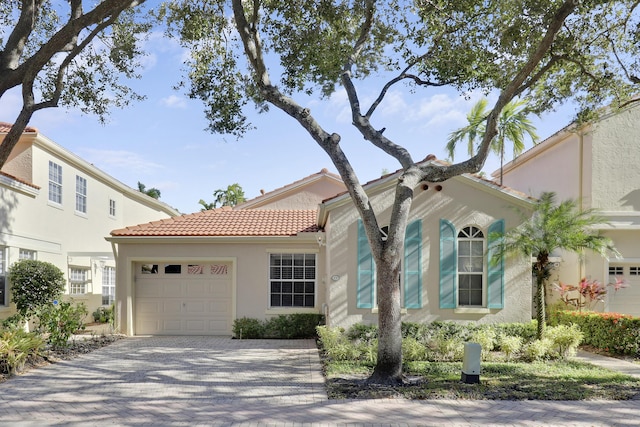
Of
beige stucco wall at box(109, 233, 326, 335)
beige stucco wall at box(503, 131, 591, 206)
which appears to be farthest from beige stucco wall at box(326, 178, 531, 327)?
beige stucco wall at box(503, 131, 591, 206)

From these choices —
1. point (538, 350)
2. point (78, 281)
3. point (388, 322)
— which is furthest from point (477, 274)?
point (78, 281)

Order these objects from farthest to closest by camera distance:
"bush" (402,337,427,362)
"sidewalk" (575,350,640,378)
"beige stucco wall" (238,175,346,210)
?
1. "beige stucco wall" (238,175,346,210)
2. "bush" (402,337,427,362)
3. "sidewalk" (575,350,640,378)

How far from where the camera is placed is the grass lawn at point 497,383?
9.05m

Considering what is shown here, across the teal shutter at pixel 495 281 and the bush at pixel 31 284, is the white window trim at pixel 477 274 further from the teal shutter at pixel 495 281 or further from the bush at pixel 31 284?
the bush at pixel 31 284

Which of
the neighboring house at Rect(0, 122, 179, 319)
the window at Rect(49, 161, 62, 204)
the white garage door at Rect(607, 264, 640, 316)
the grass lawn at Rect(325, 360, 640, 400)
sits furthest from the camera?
the window at Rect(49, 161, 62, 204)

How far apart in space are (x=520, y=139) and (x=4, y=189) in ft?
57.9

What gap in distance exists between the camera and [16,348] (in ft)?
35.5

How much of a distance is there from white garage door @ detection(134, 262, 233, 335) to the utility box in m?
8.66

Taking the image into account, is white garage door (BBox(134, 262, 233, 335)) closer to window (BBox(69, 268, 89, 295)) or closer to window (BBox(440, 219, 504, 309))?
window (BBox(69, 268, 89, 295))

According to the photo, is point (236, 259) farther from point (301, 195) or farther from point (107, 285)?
point (107, 285)

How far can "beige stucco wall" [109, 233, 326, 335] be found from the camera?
54.1ft

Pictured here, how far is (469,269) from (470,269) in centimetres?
3

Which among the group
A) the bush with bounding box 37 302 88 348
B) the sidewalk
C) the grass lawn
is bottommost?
the sidewalk

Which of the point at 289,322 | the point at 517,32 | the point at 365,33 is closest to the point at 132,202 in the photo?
the point at 289,322
